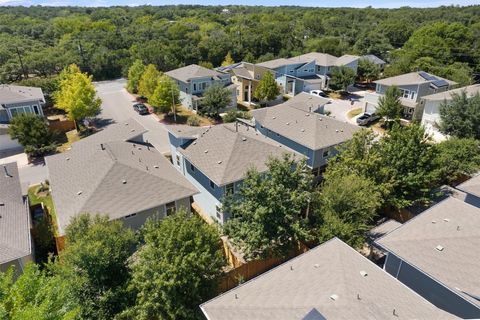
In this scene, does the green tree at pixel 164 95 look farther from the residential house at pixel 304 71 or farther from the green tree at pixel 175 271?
the green tree at pixel 175 271

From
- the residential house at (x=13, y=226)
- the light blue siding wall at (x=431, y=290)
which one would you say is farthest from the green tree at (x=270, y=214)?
the residential house at (x=13, y=226)

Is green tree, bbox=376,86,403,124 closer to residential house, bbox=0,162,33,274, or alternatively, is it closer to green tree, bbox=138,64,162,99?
green tree, bbox=138,64,162,99

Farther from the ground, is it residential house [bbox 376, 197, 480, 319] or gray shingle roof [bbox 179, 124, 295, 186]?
gray shingle roof [bbox 179, 124, 295, 186]

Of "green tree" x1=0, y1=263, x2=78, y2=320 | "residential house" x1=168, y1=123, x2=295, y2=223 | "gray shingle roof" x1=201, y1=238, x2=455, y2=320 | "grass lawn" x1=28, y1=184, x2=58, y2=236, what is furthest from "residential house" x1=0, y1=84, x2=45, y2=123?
"gray shingle roof" x1=201, y1=238, x2=455, y2=320

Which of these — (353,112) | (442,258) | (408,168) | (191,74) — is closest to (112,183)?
(442,258)

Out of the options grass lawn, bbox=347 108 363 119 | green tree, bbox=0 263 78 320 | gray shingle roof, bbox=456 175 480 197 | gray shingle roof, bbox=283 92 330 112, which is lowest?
grass lawn, bbox=347 108 363 119

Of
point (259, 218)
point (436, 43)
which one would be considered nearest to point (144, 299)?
point (259, 218)

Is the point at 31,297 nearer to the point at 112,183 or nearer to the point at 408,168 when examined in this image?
the point at 112,183
